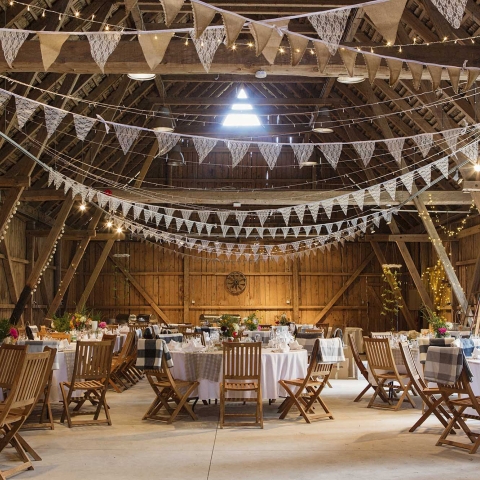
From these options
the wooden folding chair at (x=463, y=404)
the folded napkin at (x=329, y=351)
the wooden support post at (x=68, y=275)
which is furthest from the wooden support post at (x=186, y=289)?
the wooden folding chair at (x=463, y=404)

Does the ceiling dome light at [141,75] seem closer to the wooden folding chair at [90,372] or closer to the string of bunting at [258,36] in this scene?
the string of bunting at [258,36]

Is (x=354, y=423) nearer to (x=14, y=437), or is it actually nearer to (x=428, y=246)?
(x=14, y=437)

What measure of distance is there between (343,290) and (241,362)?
13.7 m

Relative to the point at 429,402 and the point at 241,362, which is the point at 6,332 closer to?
the point at 241,362

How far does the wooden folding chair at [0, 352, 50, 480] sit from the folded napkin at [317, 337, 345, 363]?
320 centimetres

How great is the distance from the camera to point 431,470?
526 centimetres

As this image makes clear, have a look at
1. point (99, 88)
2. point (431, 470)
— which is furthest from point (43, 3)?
point (431, 470)

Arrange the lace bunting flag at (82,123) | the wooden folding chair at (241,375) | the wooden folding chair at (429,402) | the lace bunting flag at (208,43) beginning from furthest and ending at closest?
1. the lace bunting flag at (82,123)
2. the wooden folding chair at (241,375)
3. the wooden folding chair at (429,402)
4. the lace bunting flag at (208,43)

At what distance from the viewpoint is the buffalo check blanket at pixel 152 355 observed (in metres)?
7.42

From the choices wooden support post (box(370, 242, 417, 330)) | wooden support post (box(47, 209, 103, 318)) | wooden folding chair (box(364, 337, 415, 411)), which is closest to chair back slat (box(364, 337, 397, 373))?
wooden folding chair (box(364, 337, 415, 411))

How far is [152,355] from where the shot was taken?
7.44 meters

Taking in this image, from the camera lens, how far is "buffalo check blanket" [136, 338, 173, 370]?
7.42m

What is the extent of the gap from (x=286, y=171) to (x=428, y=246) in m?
4.57

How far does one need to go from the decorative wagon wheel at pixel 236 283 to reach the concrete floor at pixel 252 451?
12.5 meters
